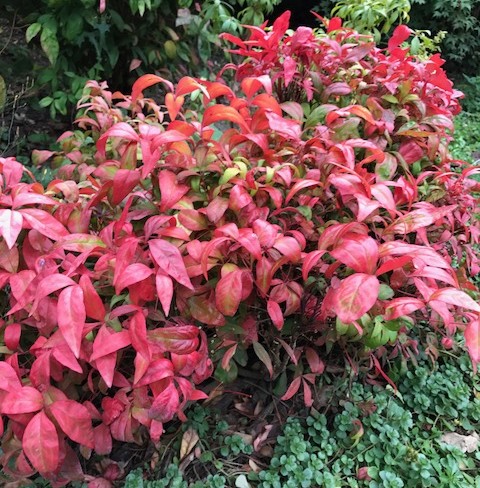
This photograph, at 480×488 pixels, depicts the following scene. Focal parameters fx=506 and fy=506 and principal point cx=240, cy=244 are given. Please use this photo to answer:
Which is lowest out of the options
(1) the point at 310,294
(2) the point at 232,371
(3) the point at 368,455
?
(3) the point at 368,455

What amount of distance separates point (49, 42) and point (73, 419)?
81.6 inches

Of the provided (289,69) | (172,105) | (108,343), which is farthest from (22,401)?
(289,69)

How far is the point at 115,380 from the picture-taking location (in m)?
1.24

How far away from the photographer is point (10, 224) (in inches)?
41.3

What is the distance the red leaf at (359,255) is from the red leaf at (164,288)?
1.14 feet

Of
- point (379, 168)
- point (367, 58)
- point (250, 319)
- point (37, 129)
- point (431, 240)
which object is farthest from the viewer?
point (37, 129)

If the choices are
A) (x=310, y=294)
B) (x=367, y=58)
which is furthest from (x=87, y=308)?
(x=367, y=58)

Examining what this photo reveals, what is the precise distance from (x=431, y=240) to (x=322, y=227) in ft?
1.64

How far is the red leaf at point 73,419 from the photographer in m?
1.09

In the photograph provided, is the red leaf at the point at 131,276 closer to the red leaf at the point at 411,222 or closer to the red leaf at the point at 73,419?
the red leaf at the point at 73,419

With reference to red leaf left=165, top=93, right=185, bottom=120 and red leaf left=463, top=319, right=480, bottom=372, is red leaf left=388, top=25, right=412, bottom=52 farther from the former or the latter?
red leaf left=463, top=319, right=480, bottom=372

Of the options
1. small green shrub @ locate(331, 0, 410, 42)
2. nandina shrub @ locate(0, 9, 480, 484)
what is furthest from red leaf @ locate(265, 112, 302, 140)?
small green shrub @ locate(331, 0, 410, 42)

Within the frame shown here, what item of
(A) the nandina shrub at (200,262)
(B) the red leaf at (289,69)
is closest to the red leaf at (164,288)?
(A) the nandina shrub at (200,262)

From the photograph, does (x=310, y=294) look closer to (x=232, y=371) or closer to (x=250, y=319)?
(x=250, y=319)
